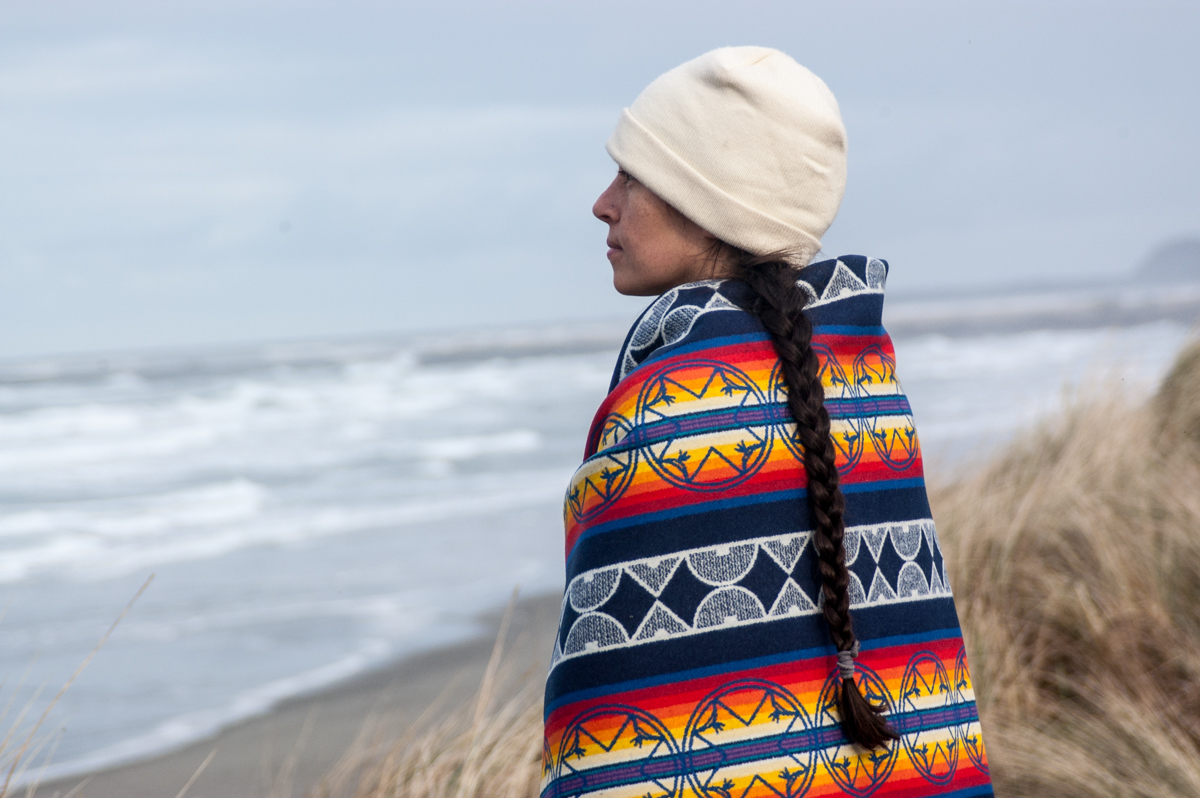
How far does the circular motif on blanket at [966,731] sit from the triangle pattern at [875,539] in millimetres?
228

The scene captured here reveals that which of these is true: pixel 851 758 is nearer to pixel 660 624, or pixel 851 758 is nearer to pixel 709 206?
pixel 660 624

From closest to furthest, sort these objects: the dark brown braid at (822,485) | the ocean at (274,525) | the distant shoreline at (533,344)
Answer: the dark brown braid at (822,485) < the ocean at (274,525) < the distant shoreline at (533,344)

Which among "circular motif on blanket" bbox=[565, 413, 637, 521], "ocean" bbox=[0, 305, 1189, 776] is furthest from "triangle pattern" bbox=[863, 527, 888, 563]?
"ocean" bbox=[0, 305, 1189, 776]

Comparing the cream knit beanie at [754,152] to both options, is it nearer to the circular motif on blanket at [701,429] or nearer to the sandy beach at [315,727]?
the circular motif on blanket at [701,429]

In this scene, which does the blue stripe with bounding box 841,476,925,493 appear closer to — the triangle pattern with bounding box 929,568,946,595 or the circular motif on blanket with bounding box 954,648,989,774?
the triangle pattern with bounding box 929,568,946,595

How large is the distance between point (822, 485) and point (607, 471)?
0.27 metres

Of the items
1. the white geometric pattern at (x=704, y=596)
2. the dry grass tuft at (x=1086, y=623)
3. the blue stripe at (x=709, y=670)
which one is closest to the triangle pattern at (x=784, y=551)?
the white geometric pattern at (x=704, y=596)

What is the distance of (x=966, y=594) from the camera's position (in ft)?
12.8

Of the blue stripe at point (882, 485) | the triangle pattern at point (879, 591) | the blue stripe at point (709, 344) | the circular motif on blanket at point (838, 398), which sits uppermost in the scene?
the blue stripe at point (709, 344)

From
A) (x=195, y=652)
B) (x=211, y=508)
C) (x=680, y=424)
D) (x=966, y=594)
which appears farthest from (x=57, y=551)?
(x=680, y=424)

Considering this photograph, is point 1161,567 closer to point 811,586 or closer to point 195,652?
point 811,586

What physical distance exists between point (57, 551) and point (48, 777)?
16.2 ft

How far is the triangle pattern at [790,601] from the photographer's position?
132 centimetres

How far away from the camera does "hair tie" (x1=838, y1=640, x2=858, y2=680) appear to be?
1305 mm
